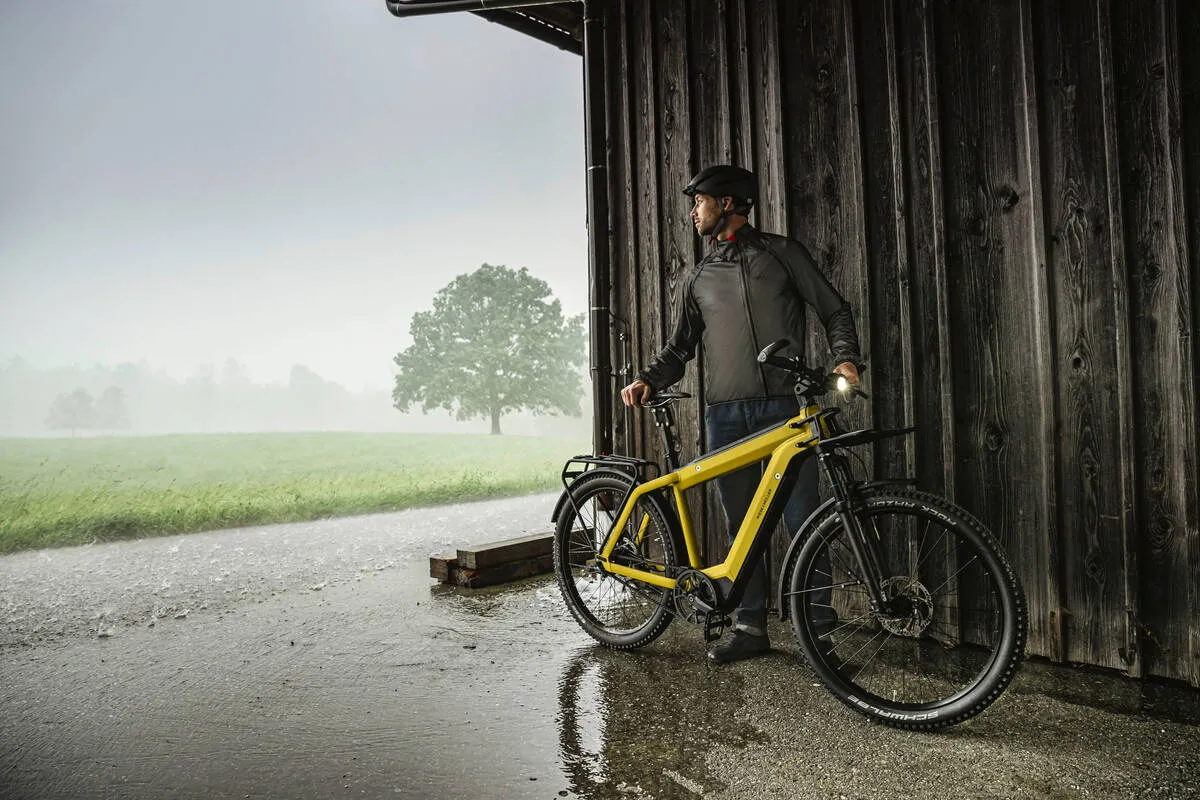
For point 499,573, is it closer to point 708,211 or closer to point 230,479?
point 708,211

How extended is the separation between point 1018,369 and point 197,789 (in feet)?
11.6

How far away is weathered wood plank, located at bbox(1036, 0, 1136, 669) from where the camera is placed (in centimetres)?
284

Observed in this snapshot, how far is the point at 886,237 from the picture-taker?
3.55 meters

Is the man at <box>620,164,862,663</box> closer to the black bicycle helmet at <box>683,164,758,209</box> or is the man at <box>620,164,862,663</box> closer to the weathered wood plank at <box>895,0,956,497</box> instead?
the black bicycle helmet at <box>683,164,758,209</box>

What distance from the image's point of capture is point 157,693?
9.78 feet

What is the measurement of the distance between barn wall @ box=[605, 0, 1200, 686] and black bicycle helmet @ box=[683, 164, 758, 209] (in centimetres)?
61

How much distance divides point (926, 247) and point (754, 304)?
3.00 feet

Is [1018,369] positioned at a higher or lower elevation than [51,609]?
higher

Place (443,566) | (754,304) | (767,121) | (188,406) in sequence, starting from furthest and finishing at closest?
(188,406) < (443,566) < (767,121) < (754,304)

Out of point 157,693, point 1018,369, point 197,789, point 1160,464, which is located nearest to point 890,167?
point 1018,369

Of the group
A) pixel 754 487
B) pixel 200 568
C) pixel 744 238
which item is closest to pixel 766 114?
pixel 744 238

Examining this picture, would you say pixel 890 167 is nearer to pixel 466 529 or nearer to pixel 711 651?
pixel 711 651

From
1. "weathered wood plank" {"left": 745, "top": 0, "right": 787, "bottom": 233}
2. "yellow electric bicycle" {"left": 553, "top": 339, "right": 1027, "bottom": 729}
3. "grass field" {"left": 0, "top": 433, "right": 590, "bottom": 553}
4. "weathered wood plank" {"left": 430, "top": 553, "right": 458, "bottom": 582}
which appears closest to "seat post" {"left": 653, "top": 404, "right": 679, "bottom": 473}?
"yellow electric bicycle" {"left": 553, "top": 339, "right": 1027, "bottom": 729}

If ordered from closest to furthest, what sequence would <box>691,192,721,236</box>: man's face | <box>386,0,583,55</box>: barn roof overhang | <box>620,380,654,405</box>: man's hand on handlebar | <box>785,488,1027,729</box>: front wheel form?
<box>785,488,1027,729</box>: front wheel, <box>691,192,721,236</box>: man's face, <box>620,380,654,405</box>: man's hand on handlebar, <box>386,0,583,55</box>: barn roof overhang
